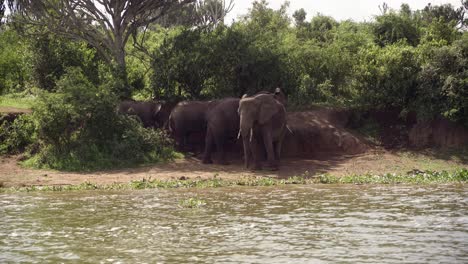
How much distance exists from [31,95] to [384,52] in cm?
1451

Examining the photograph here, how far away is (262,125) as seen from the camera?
770 inches

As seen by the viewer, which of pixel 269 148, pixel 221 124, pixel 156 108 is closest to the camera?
pixel 269 148

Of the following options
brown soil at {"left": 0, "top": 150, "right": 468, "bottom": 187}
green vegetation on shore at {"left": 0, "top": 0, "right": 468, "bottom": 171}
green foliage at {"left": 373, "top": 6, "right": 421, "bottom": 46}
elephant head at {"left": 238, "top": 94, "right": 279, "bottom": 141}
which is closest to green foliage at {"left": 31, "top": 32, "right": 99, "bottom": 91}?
green vegetation on shore at {"left": 0, "top": 0, "right": 468, "bottom": 171}

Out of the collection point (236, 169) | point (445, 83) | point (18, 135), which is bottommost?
point (236, 169)

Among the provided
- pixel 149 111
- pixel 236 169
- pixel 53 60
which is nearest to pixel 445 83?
pixel 236 169

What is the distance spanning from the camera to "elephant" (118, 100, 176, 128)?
893 inches

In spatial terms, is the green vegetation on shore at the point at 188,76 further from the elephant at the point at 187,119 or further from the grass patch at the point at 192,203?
the grass patch at the point at 192,203

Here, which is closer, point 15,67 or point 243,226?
point 243,226

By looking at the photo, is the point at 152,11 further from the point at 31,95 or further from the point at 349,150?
the point at 349,150

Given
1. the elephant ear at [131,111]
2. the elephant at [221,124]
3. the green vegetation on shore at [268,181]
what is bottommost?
the green vegetation on shore at [268,181]

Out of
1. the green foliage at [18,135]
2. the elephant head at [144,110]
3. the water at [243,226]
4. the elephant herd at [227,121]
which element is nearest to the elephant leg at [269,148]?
the elephant herd at [227,121]

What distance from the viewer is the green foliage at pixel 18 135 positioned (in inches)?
834

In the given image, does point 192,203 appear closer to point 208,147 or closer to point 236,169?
point 236,169

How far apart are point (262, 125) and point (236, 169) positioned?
1508mm
